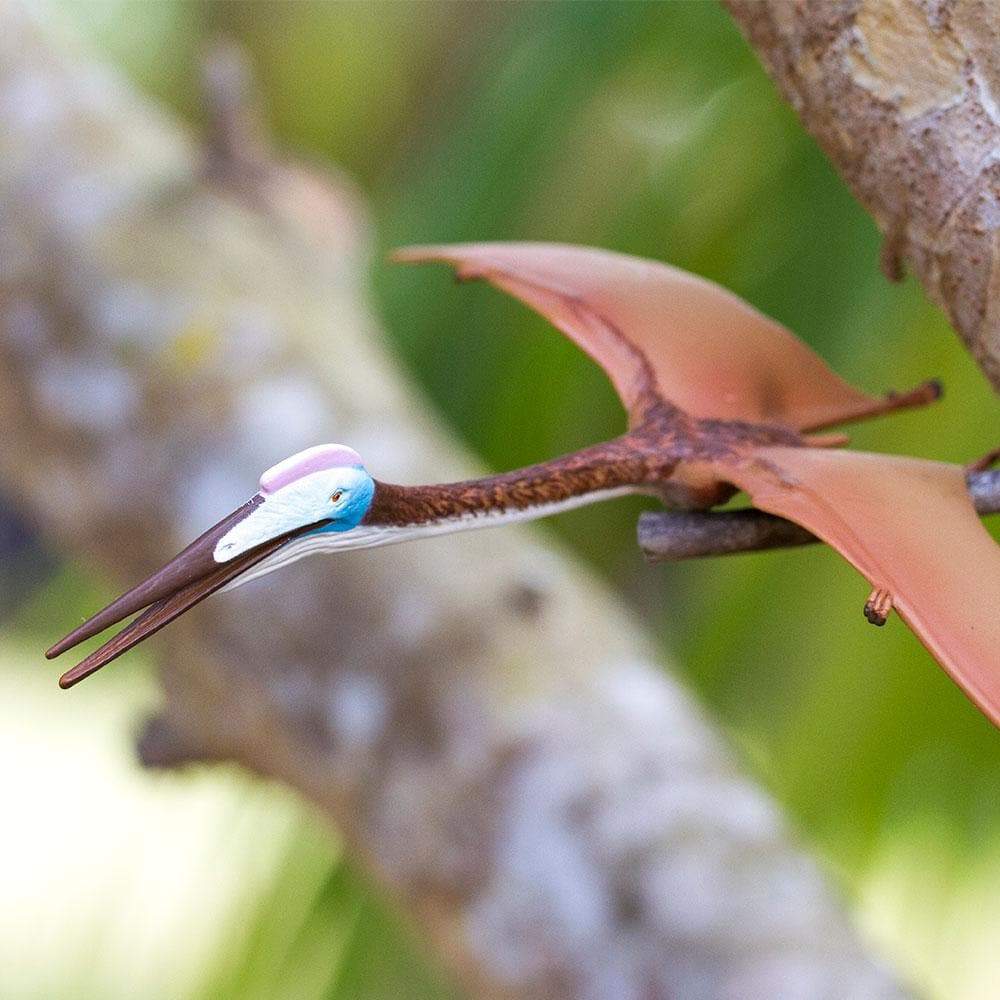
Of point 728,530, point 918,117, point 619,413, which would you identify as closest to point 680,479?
point 728,530

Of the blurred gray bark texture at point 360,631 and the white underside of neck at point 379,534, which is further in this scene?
the blurred gray bark texture at point 360,631

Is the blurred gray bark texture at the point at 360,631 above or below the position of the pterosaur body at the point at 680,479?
below

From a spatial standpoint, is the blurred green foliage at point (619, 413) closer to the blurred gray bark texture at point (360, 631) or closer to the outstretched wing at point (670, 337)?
the blurred gray bark texture at point (360, 631)

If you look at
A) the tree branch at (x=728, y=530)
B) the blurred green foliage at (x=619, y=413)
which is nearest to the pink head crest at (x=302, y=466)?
the tree branch at (x=728, y=530)

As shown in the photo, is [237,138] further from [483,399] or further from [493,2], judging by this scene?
[493,2]

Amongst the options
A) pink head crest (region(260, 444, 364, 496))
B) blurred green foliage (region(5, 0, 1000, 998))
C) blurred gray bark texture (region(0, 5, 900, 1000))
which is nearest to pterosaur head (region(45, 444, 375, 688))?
pink head crest (region(260, 444, 364, 496))

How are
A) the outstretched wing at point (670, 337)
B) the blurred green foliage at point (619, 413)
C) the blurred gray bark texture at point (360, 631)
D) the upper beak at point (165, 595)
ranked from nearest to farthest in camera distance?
1. the upper beak at point (165, 595)
2. the outstretched wing at point (670, 337)
3. the blurred gray bark texture at point (360, 631)
4. the blurred green foliage at point (619, 413)

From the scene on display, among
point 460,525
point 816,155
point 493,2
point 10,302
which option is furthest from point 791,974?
point 493,2
